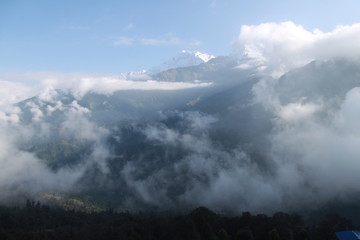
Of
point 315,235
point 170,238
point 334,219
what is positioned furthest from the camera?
point 334,219

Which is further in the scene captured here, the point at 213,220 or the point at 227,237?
the point at 213,220

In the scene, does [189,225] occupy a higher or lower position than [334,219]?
higher

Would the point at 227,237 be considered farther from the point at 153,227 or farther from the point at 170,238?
the point at 153,227

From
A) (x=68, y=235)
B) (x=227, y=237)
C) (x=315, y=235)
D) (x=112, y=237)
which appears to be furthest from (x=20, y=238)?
(x=315, y=235)

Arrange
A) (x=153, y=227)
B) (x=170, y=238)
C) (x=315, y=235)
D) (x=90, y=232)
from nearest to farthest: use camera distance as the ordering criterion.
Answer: (x=170, y=238)
(x=315, y=235)
(x=153, y=227)
(x=90, y=232)

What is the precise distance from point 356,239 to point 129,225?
89.5 m

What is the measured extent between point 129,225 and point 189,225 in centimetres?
4860

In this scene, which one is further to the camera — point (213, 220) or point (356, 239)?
point (213, 220)

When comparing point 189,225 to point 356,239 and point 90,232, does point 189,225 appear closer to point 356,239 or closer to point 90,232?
point 356,239

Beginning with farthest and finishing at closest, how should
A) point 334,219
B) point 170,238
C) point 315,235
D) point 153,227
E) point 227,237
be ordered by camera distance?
point 334,219, point 153,227, point 315,235, point 170,238, point 227,237

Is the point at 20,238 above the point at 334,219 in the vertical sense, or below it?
above

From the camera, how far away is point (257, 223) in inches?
4961

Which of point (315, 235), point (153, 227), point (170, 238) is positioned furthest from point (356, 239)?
point (153, 227)

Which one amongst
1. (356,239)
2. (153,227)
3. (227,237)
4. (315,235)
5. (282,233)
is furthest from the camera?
(153,227)
